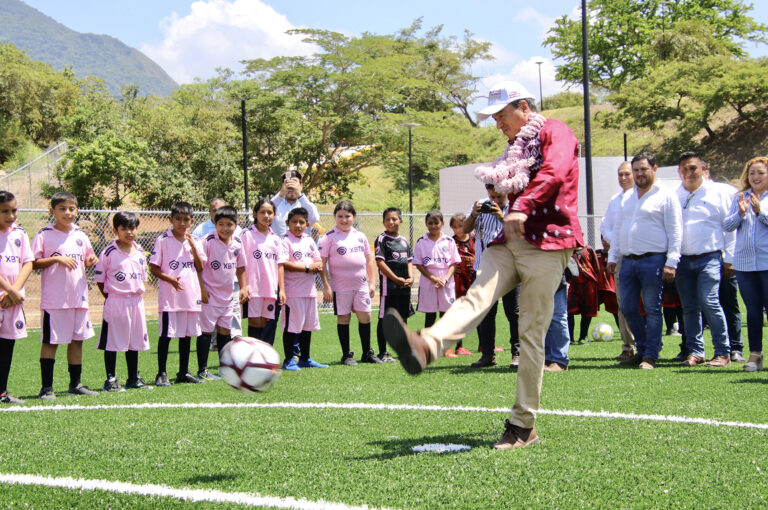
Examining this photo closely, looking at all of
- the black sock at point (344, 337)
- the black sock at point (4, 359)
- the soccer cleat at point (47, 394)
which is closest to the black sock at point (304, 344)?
the black sock at point (344, 337)

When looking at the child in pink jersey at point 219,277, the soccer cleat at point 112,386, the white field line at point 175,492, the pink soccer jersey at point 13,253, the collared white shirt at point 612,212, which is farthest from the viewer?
the collared white shirt at point 612,212

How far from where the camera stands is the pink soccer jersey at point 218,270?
8.22 metres

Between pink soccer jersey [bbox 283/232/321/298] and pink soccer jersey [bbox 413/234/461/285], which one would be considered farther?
pink soccer jersey [bbox 413/234/461/285]

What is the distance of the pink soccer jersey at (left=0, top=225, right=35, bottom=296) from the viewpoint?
663 centimetres

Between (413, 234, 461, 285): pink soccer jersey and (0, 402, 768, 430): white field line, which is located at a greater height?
(413, 234, 461, 285): pink soccer jersey

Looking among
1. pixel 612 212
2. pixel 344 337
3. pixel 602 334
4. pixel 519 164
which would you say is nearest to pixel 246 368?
pixel 519 164

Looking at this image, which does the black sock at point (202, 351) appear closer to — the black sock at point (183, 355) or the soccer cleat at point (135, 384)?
the black sock at point (183, 355)

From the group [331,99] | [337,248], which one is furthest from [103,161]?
[337,248]

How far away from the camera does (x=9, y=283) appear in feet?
21.7

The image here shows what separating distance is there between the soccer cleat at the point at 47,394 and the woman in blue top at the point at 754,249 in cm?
671

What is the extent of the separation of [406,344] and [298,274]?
5.46m

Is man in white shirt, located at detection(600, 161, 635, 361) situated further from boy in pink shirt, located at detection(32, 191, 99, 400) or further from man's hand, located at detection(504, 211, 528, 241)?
boy in pink shirt, located at detection(32, 191, 99, 400)

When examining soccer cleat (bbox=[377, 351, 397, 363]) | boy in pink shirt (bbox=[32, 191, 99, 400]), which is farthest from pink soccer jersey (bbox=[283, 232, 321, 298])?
boy in pink shirt (bbox=[32, 191, 99, 400])

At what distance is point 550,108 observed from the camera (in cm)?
7400
